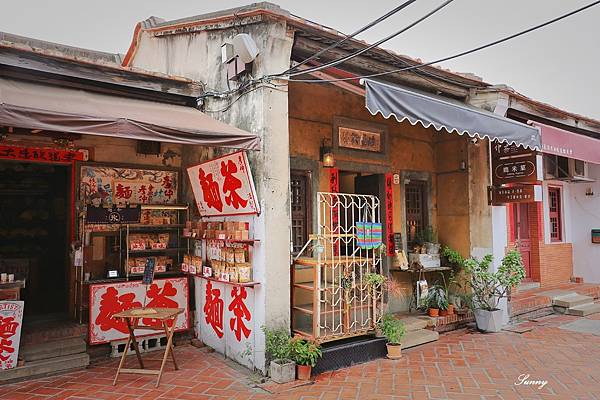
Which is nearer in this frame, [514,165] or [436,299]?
[436,299]


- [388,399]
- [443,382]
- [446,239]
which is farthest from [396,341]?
[446,239]

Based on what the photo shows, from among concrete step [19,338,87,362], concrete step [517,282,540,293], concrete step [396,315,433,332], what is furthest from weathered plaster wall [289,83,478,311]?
concrete step [19,338,87,362]

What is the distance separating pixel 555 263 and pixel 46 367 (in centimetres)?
1157

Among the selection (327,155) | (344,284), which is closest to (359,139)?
(327,155)

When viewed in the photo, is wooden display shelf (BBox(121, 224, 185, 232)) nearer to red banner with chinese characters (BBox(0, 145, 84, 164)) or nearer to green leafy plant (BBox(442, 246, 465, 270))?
red banner with chinese characters (BBox(0, 145, 84, 164))

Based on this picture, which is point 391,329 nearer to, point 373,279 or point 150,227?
A: point 373,279

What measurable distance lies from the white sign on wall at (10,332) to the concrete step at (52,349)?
0.63 ft

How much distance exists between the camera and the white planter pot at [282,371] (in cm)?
495

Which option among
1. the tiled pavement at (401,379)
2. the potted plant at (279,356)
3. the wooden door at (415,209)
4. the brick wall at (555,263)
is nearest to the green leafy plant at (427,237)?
the wooden door at (415,209)

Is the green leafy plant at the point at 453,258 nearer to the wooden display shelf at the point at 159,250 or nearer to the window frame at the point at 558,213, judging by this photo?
the window frame at the point at 558,213

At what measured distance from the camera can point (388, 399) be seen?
4.58 meters

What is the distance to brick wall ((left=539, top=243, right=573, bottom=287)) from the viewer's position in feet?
35.3

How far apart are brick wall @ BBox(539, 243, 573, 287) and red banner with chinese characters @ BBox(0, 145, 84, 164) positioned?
35.0 feet

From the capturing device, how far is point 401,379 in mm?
5168
